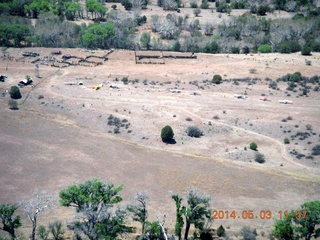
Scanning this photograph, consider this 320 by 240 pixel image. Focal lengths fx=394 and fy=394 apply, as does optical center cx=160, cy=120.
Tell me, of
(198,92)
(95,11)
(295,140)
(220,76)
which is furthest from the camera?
(95,11)

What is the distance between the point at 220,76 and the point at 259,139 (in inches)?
1076

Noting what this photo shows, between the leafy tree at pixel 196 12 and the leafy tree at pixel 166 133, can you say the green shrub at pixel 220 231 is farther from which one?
the leafy tree at pixel 196 12

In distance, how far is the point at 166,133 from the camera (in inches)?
2219

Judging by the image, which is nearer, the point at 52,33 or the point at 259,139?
the point at 259,139

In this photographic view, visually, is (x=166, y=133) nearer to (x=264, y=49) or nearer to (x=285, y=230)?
(x=285, y=230)

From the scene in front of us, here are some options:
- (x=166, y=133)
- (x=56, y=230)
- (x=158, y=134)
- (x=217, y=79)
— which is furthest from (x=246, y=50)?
(x=56, y=230)

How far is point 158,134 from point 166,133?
322 centimetres

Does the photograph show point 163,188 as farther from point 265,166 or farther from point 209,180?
point 265,166

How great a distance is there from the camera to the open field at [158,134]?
4528cm

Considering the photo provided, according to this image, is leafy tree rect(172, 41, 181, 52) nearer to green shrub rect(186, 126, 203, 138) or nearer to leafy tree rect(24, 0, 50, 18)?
A: green shrub rect(186, 126, 203, 138)

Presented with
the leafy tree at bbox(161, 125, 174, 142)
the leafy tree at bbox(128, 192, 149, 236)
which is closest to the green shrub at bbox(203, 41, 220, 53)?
the leafy tree at bbox(161, 125, 174, 142)

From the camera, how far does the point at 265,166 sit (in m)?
50.8

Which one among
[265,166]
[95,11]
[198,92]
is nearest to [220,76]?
[198,92]

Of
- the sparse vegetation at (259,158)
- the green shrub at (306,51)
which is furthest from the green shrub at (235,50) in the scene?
the sparse vegetation at (259,158)
